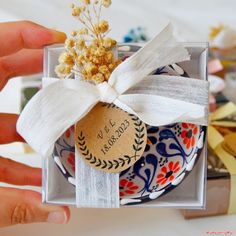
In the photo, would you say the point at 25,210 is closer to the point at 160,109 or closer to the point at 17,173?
the point at 17,173

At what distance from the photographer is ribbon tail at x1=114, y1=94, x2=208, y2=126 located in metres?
0.49

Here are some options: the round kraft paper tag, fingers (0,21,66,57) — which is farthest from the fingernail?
fingers (0,21,66,57)

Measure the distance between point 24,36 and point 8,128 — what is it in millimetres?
146

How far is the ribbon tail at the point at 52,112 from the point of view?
19.6 inches

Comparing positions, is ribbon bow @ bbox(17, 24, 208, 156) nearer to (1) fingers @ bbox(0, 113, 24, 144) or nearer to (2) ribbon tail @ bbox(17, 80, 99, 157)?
(2) ribbon tail @ bbox(17, 80, 99, 157)

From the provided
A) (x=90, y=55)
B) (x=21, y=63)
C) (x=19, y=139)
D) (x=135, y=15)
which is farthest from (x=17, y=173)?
(x=135, y=15)

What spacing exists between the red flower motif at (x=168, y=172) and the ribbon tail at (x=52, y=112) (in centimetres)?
12

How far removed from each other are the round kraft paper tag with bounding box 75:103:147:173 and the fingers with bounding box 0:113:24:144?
0.59 feet

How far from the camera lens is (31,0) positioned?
1275 mm

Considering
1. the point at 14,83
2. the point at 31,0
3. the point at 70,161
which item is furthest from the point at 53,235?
the point at 31,0

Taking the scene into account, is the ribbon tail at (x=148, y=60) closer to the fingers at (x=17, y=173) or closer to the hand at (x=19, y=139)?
the hand at (x=19, y=139)

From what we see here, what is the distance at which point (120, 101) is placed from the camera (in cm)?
51

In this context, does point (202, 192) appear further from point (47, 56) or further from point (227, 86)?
point (227, 86)

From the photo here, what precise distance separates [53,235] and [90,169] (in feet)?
0.55
